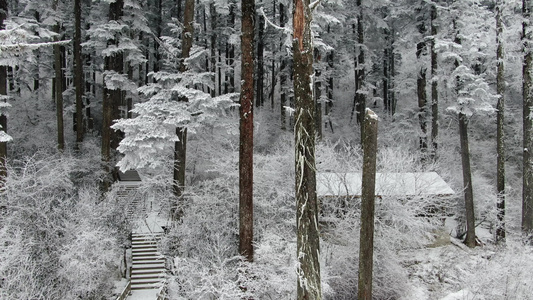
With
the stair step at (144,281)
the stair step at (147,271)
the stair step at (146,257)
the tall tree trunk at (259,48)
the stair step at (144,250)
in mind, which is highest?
the tall tree trunk at (259,48)

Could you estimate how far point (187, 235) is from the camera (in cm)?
1351

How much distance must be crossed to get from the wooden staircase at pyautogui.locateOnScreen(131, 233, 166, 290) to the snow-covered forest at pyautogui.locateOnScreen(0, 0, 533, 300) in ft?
0.31

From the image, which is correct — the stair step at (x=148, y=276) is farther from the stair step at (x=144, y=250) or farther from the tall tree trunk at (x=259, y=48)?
the tall tree trunk at (x=259, y=48)

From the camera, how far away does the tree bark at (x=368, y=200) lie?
9.19 metres

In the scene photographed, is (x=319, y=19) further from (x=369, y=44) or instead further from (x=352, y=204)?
(x=369, y=44)

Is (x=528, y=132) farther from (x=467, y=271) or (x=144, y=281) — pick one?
(x=144, y=281)

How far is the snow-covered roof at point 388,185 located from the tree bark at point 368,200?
14.9 feet

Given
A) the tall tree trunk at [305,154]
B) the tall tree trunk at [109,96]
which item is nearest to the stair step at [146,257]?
the tall tree trunk at [109,96]

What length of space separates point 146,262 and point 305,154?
11.8 meters

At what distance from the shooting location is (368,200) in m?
9.45

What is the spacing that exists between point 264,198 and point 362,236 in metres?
5.99

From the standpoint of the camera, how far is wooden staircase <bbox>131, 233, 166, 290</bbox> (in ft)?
48.9

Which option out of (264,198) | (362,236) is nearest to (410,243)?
(362,236)

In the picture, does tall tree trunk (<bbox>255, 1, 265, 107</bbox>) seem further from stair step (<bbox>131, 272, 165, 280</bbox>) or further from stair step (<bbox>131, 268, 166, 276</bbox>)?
stair step (<bbox>131, 272, 165, 280</bbox>)
